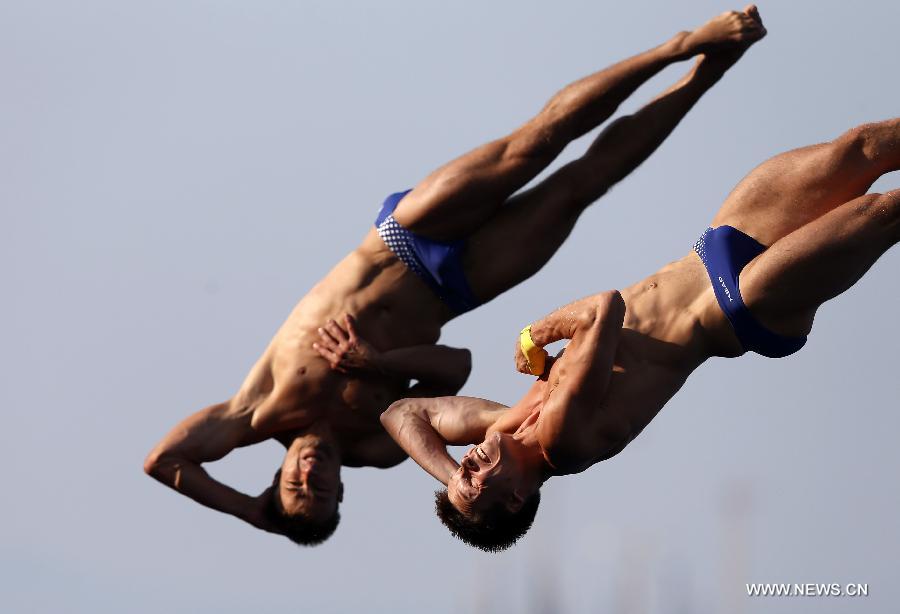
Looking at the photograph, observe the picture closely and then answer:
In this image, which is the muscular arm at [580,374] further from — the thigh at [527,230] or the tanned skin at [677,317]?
the thigh at [527,230]

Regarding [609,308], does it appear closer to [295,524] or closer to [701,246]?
[701,246]

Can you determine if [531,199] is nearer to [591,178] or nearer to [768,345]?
[591,178]

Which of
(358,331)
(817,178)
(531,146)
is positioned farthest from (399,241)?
(817,178)

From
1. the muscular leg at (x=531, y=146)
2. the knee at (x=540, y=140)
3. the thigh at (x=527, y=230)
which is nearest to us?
the muscular leg at (x=531, y=146)

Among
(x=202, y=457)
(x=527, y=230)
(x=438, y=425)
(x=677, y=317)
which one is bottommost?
(x=438, y=425)

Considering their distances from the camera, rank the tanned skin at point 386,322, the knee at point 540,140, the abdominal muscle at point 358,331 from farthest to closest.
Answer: the abdominal muscle at point 358,331 < the tanned skin at point 386,322 < the knee at point 540,140

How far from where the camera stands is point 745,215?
1299cm

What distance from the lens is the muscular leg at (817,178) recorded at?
41.4 ft

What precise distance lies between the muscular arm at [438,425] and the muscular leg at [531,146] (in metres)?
1.54

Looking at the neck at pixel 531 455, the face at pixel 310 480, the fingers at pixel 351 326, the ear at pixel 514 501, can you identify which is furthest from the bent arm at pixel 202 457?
the neck at pixel 531 455

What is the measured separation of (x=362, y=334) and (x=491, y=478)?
8.82 ft

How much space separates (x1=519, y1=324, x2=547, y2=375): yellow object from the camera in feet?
42.3

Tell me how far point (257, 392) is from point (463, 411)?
2372 millimetres

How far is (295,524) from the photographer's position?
49.1ft
